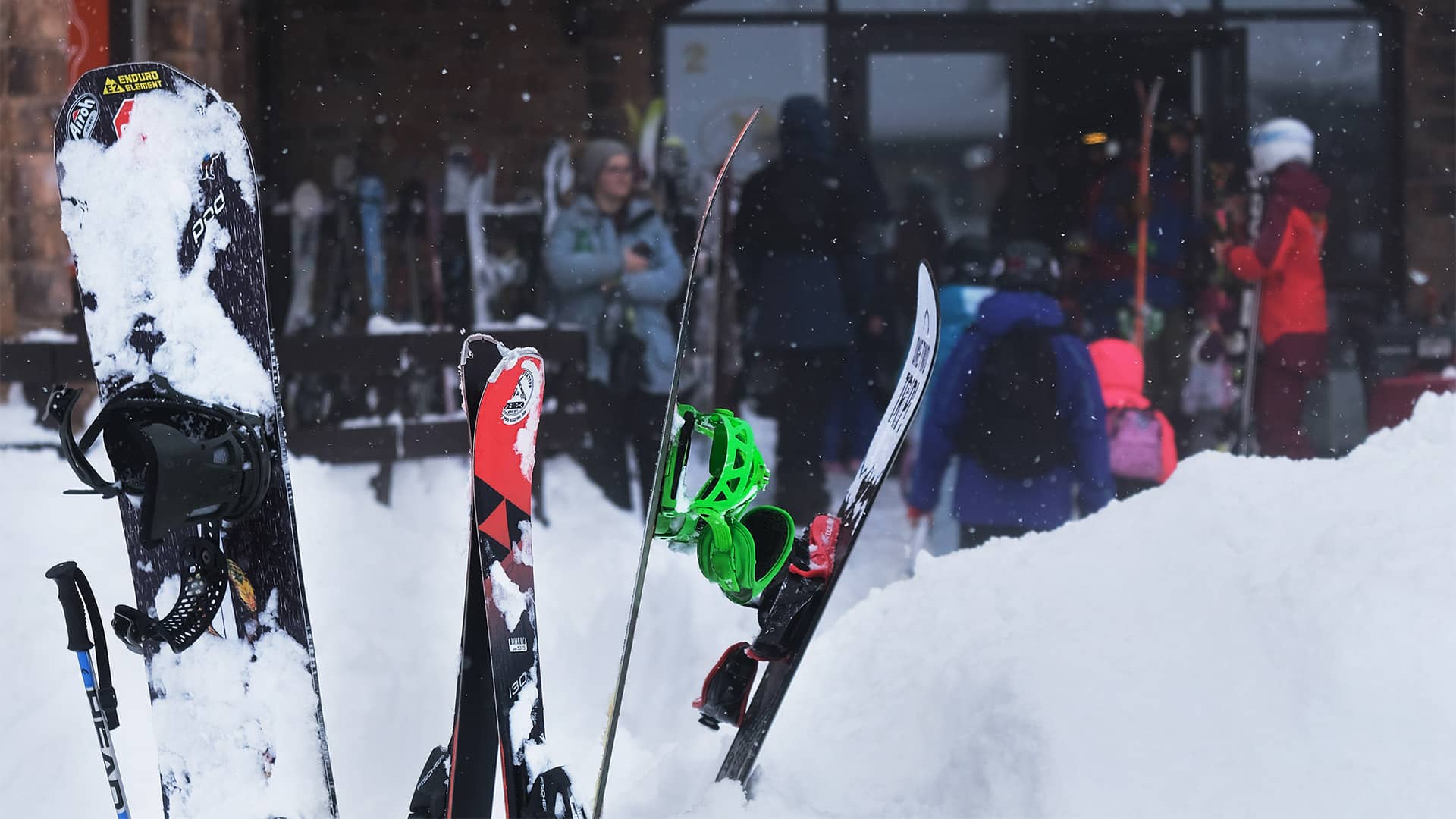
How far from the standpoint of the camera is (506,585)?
190cm

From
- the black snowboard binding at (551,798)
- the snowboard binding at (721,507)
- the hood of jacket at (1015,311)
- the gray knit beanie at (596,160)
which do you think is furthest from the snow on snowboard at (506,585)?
the gray knit beanie at (596,160)

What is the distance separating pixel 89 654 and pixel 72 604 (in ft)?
0.27

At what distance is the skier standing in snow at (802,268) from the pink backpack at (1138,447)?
1.18 meters

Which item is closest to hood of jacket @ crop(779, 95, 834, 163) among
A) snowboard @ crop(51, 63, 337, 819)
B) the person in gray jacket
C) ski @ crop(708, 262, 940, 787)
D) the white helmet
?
the person in gray jacket

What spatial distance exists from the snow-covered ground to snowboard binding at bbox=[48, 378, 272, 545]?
100cm

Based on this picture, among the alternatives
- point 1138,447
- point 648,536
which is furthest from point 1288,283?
point 648,536

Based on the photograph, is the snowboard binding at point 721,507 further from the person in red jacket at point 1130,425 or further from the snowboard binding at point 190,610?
the person in red jacket at point 1130,425

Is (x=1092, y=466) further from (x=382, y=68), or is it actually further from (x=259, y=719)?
(x=382, y=68)

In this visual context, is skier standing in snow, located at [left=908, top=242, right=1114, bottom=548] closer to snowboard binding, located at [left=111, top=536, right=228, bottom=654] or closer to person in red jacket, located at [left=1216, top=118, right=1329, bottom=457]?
person in red jacket, located at [left=1216, top=118, right=1329, bottom=457]

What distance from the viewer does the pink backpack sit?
4288mm

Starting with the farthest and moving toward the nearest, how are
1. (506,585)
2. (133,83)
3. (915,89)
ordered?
(915,89) < (133,83) < (506,585)

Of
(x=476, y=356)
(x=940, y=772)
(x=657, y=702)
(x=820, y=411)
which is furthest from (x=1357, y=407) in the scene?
(x=476, y=356)

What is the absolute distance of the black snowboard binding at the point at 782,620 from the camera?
2.28m

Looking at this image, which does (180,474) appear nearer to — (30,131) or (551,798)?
(551,798)
